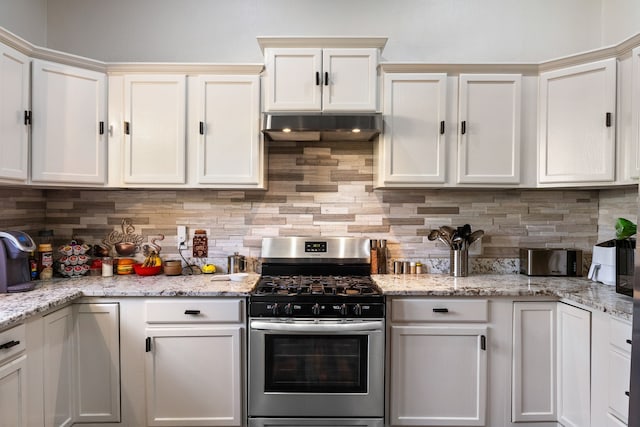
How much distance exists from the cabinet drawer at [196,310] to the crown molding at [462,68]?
1726 mm

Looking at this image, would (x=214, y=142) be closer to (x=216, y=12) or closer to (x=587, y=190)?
(x=216, y=12)

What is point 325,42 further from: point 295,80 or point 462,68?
point 462,68

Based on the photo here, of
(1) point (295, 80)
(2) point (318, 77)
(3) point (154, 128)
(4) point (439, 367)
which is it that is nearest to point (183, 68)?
(3) point (154, 128)

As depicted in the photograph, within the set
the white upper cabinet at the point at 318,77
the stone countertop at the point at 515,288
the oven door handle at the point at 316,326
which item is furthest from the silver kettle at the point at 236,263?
the white upper cabinet at the point at 318,77

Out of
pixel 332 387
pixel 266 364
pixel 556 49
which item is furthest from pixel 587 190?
pixel 266 364

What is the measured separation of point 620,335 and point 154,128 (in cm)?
280

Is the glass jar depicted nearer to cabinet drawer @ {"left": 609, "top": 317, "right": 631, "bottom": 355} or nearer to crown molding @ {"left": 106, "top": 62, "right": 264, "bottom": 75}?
crown molding @ {"left": 106, "top": 62, "right": 264, "bottom": 75}

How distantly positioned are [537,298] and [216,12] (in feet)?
9.42

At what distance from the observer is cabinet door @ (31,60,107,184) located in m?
2.42

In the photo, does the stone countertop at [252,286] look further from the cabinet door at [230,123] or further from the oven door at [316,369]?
the cabinet door at [230,123]

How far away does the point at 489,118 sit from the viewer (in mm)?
2660

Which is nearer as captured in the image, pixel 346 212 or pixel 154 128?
pixel 154 128

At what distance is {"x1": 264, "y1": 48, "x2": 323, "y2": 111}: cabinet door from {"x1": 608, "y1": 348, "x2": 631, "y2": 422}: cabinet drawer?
2.06 metres

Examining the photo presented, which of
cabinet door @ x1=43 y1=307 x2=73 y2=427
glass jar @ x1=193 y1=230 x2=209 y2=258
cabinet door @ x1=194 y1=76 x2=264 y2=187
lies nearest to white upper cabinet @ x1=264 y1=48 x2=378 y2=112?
cabinet door @ x1=194 y1=76 x2=264 y2=187
